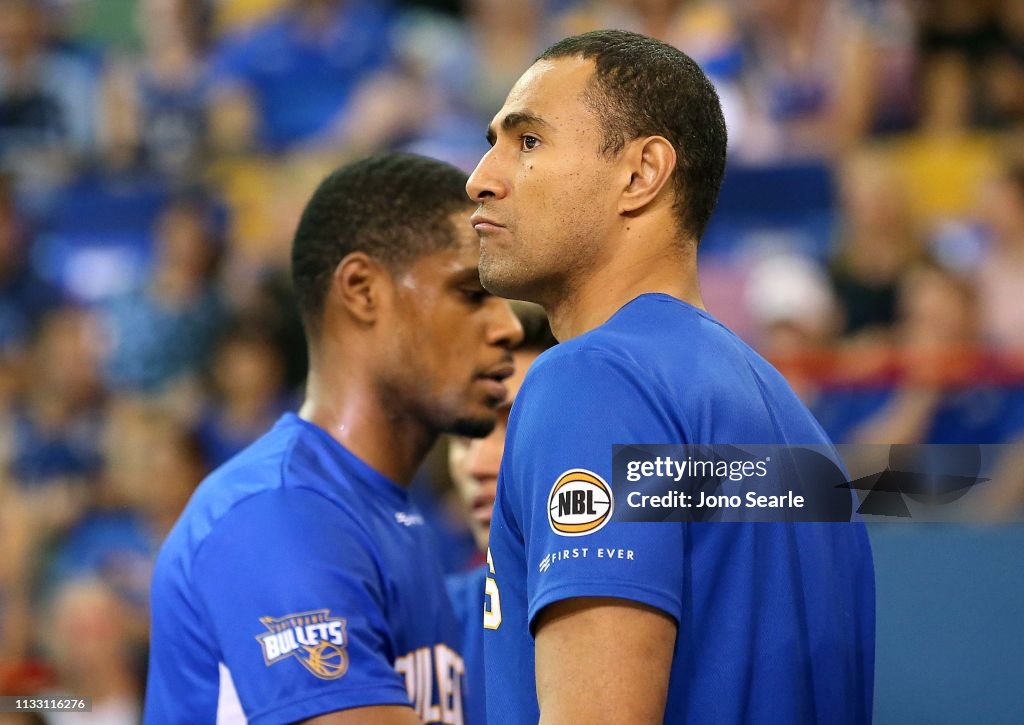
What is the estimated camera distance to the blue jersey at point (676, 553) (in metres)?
1.72

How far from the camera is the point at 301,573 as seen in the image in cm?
234

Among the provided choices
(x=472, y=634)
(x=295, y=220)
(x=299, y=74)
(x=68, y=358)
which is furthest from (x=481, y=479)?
(x=299, y=74)

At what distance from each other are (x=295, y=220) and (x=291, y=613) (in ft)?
16.5

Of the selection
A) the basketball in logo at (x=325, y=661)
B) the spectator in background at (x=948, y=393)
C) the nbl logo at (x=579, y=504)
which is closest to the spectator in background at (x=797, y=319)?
the spectator in background at (x=948, y=393)

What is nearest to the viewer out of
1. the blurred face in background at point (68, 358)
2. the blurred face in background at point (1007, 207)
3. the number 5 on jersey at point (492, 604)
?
the number 5 on jersey at point (492, 604)

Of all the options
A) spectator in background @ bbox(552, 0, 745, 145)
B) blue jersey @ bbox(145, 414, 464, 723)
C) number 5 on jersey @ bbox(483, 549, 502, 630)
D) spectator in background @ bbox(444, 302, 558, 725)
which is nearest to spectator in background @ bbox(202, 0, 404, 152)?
spectator in background @ bbox(552, 0, 745, 145)

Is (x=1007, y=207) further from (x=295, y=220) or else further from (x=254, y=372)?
(x=295, y=220)

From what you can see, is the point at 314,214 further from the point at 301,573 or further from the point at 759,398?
the point at 759,398

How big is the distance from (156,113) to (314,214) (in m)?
5.44

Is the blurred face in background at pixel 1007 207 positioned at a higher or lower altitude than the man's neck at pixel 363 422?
higher

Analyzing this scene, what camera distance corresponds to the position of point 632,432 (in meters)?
1.74

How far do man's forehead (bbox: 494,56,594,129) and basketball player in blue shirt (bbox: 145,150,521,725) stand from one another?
77 cm

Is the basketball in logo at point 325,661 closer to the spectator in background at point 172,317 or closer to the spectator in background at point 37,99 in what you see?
the spectator in background at point 172,317

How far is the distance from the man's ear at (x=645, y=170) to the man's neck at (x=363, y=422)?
3.21 ft
